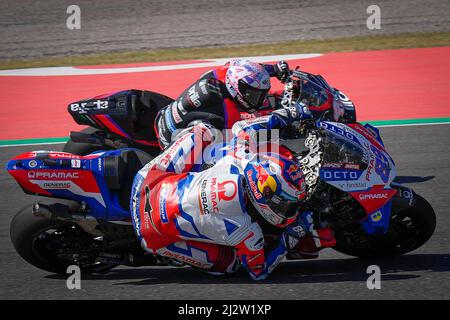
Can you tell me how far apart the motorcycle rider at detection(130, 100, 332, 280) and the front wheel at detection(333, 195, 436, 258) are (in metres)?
0.48

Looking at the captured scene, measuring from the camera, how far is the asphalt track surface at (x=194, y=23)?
14078 mm

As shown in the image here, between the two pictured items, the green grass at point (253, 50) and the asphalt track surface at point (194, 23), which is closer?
the green grass at point (253, 50)

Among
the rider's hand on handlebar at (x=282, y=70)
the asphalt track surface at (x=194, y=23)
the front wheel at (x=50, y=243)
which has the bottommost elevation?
the front wheel at (x=50, y=243)

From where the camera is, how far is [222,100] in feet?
22.8

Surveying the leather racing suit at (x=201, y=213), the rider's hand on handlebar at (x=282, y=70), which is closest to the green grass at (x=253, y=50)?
the rider's hand on handlebar at (x=282, y=70)

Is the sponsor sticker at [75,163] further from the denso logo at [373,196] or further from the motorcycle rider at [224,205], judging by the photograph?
the denso logo at [373,196]

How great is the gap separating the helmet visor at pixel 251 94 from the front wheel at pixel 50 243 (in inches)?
74.2

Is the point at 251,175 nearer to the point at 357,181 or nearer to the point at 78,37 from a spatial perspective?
the point at 357,181

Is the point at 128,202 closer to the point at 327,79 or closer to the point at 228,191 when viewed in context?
the point at 228,191

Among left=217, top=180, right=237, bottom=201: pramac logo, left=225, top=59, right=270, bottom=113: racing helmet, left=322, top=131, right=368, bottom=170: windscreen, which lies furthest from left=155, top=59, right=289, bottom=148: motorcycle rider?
left=217, top=180, right=237, bottom=201: pramac logo

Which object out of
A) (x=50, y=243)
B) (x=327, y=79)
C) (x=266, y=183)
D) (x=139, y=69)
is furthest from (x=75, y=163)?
(x=139, y=69)

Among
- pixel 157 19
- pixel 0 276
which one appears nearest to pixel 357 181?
pixel 0 276

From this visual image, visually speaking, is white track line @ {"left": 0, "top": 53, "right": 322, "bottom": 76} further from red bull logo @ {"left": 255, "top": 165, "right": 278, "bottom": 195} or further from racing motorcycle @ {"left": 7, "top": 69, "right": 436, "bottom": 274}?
red bull logo @ {"left": 255, "top": 165, "right": 278, "bottom": 195}

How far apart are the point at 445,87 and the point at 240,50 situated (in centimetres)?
370
